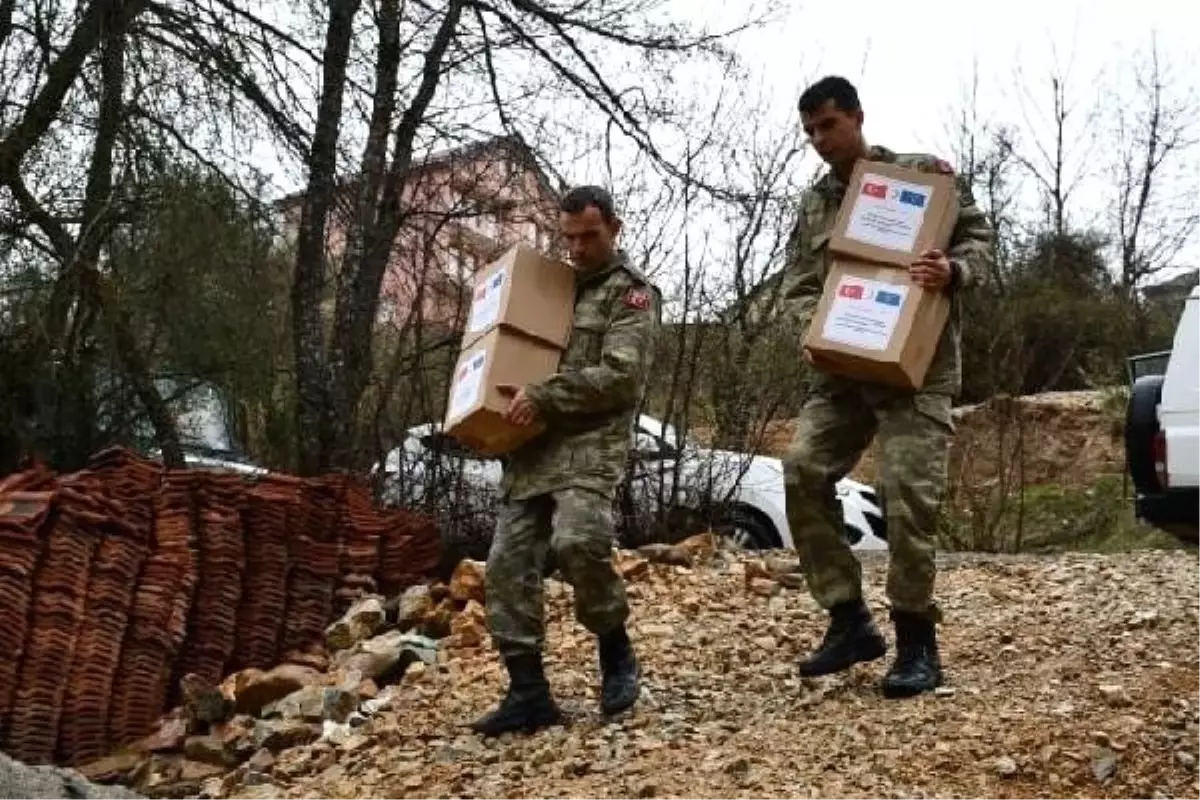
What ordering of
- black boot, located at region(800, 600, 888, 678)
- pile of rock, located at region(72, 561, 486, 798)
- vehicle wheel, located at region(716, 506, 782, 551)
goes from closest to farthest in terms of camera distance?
black boot, located at region(800, 600, 888, 678) → pile of rock, located at region(72, 561, 486, 798) → vehicle wheel, located at region(716, 506, 782, 551)

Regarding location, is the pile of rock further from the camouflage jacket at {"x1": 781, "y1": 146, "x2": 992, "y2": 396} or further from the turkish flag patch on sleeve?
the camouflage jacket at {"x1": 781, "y1": 146, "x2": 992, "y2": 396}

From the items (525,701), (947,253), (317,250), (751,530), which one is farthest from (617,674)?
(751,530)

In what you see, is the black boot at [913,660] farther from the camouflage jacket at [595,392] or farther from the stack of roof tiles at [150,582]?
the stack of roof tiles at [150,582]

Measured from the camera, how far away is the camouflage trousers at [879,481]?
4332 millimetres

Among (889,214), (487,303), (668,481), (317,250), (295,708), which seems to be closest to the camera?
(889,214)

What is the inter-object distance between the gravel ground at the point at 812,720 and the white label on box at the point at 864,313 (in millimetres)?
1026

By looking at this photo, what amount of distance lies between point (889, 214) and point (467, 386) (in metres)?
1.31

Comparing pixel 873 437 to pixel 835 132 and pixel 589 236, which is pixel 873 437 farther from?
pixel 589 236

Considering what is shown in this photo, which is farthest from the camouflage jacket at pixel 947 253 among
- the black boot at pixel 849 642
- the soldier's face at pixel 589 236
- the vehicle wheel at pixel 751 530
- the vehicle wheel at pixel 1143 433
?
the vehicle wheel at pixel 751 530

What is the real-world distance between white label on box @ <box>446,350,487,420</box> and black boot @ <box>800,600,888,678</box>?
1.23 metres

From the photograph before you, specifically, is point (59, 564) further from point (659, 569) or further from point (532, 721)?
point (659, 569)

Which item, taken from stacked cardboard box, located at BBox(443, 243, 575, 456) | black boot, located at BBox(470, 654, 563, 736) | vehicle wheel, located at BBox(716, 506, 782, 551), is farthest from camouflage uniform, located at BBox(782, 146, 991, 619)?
vehicle wheel, located at BBox(716, 506, 782, 551)

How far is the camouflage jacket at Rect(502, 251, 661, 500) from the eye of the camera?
4465 mm

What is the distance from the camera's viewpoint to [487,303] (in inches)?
187
